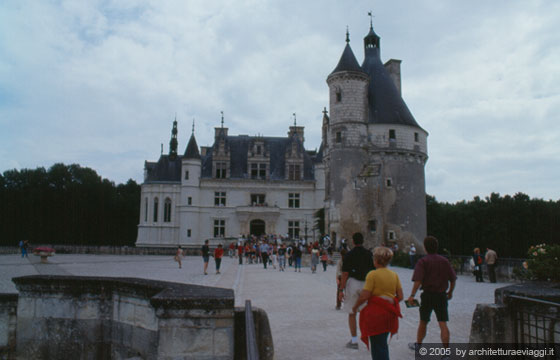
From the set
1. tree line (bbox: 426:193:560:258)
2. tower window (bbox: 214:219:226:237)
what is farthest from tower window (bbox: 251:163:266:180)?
tree line (bbox: 426:193:560:258)

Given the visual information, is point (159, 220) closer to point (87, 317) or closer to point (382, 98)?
point (382, 98)

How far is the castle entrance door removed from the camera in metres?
49.0

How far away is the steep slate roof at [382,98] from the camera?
118ft

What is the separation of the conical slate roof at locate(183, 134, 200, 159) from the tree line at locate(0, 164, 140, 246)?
1979 centimetres

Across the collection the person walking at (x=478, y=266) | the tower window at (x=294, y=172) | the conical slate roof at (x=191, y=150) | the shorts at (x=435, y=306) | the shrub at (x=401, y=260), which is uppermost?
the conical slate roof at (x=191, y=150)

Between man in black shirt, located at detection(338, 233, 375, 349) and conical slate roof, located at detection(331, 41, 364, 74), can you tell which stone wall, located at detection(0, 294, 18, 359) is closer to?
man in black shirt, located at detection(338, 233, 375, 349)

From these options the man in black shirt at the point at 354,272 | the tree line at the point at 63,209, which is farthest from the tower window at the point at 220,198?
the man in black shirt at the point at 354,272

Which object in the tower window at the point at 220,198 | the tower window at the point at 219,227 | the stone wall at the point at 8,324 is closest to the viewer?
the stone wall at the point at 8,324

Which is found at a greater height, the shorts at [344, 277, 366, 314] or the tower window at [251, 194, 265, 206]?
the tower window at [251, 194, 265, 206]

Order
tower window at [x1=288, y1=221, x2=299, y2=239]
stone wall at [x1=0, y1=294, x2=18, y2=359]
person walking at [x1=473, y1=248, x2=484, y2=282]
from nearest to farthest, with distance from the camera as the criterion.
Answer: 1. stone wall at [x1=0, y1=294, x2=18, y2=359]
2. person walking at [x1=473, y1=248, x2=484, y2=282]
3. tower window at [x1=288, y1=221, x2=299, y2=239]

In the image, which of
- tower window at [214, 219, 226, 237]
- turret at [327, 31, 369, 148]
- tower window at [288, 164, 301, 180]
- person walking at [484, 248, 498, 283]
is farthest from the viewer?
tower window at [288, 164, 301, 180]

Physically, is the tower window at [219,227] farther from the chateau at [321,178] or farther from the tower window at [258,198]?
the tower window at [258,198]

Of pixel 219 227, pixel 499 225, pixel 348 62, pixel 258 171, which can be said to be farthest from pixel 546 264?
pixel 499 225

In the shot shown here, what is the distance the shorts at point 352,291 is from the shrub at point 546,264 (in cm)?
732
